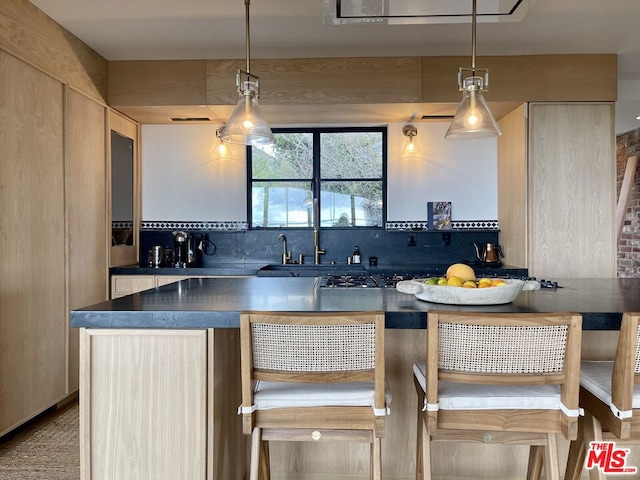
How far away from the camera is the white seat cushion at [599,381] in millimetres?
1467

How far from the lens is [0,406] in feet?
8.46

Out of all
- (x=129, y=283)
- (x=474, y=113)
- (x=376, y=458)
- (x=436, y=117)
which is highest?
(x=436, y=117)

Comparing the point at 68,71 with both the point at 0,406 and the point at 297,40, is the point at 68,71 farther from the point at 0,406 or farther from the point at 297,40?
the point at 0,406

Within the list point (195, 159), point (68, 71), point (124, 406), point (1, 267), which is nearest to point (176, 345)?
point (124, 406)

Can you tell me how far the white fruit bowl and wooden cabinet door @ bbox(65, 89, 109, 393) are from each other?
2501 mm

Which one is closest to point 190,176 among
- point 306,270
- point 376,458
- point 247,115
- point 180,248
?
point 180,248

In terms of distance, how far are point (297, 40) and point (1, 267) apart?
7.74 feet

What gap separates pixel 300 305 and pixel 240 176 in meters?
3.08

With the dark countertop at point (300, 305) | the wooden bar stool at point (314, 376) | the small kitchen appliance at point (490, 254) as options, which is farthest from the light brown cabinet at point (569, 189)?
the wooden bar stool at point (314, 376)

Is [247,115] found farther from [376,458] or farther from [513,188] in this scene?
[513,188]

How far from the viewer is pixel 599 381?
5.16ft

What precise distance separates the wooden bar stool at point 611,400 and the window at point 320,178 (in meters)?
3.05

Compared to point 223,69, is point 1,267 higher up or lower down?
lower down

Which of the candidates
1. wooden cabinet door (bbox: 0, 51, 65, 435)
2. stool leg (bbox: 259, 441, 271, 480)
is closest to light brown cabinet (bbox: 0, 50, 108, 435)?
wooden cabinet door (bbox: 0, 51, 65, 435)
